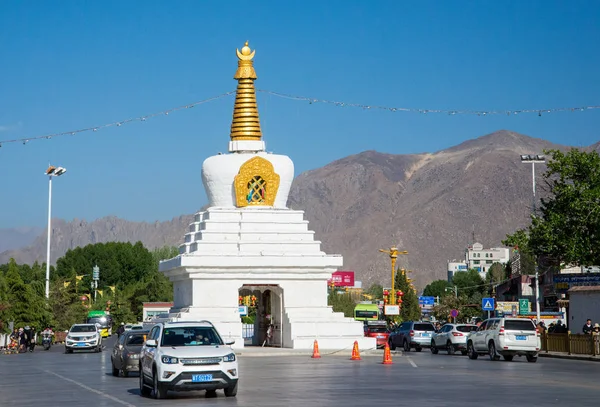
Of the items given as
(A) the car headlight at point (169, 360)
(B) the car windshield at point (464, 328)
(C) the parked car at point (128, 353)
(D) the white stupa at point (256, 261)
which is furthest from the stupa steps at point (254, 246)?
(A) the car headlight at point (169, 360)

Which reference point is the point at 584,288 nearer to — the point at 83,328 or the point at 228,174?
the point at 228,174

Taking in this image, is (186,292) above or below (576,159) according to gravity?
below

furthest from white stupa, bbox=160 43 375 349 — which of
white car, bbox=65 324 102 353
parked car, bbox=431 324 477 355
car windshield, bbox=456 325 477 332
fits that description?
white car, bbox=65 324 102 353

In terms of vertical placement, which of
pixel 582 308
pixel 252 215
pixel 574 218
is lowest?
pixel 582 308

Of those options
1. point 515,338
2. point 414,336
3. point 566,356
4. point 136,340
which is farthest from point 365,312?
point 136,340

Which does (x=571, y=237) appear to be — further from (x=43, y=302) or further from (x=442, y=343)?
(x=43, y=302)

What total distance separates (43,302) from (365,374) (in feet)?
158

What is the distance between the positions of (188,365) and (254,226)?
2975 centimetres

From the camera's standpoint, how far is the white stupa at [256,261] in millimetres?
47844

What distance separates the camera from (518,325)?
38875 mm

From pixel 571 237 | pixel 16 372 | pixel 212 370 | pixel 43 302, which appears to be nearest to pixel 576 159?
pixel 571 237

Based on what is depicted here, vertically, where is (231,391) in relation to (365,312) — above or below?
below

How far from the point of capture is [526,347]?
38531mm

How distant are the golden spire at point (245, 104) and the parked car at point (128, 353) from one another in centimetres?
2371
